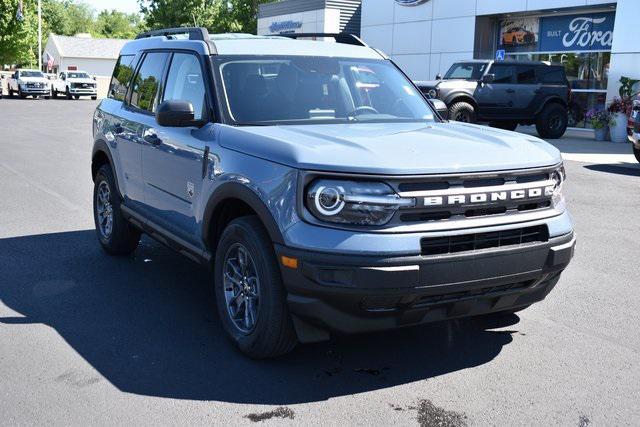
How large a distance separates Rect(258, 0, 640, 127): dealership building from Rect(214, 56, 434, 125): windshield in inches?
781

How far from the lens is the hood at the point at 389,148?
149 inches

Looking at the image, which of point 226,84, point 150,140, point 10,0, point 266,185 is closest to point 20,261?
point 150,140

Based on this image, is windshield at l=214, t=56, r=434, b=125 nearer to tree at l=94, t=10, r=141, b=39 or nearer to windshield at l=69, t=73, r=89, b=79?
windshield at l=69, t=73, r=89, b=79

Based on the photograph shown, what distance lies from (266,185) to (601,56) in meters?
23.6

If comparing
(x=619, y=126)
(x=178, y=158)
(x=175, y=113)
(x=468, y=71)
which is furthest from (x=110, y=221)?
(x=619, y=126)

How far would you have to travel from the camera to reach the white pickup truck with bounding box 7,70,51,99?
143ft

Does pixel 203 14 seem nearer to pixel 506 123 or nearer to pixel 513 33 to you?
pixel 513 33

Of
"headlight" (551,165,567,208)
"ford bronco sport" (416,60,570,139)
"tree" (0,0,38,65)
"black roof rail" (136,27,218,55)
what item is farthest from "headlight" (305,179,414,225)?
"tree" (0,0,38,65)

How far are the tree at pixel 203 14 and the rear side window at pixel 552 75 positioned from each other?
152 feet

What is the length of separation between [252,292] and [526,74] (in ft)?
60.2

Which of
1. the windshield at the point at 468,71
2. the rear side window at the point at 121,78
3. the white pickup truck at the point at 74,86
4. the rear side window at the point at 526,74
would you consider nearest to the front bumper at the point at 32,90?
the white pickup truck at the point at 74,86

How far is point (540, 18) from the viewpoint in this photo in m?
27.2

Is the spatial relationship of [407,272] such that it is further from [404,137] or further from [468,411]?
[404,137]

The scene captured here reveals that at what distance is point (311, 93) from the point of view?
512 centimetres
